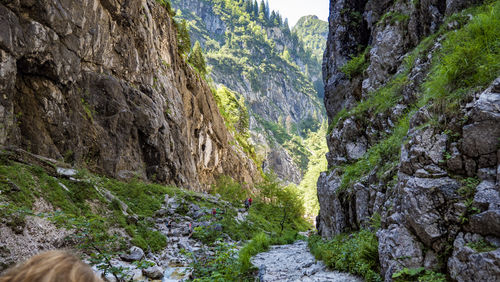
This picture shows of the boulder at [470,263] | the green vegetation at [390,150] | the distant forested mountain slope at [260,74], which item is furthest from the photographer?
the distant forested mountain slope at [260,74]

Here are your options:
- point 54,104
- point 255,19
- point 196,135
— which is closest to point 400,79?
point 54,104

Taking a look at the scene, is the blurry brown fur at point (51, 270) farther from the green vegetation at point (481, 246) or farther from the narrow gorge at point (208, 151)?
the green vegetation at point (481, 246)

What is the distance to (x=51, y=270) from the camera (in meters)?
1.08

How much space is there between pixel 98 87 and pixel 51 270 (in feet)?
77.3

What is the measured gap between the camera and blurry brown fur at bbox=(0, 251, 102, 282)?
3.40ft

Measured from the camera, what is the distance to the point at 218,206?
2358 cm

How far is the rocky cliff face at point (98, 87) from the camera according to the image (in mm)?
14922

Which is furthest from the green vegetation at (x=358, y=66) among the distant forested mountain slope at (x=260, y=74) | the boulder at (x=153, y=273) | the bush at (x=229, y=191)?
the distant forested mountain slope at (x=260, y=74)

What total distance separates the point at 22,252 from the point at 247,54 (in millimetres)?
164437

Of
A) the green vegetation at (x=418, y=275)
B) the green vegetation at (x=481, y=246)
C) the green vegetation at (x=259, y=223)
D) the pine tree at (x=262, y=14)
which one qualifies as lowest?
the green vegetation at (x=259, y=223)

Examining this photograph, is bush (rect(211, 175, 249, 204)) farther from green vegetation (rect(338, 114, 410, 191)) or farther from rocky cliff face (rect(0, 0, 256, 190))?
green vegetation (rect(338, 114, 410, 191))

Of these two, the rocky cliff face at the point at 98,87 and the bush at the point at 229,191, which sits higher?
the rocky cliff face at the point at 98,87

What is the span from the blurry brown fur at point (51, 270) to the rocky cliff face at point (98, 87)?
16689mm

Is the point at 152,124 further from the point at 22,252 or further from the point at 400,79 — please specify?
the point at 400,79
